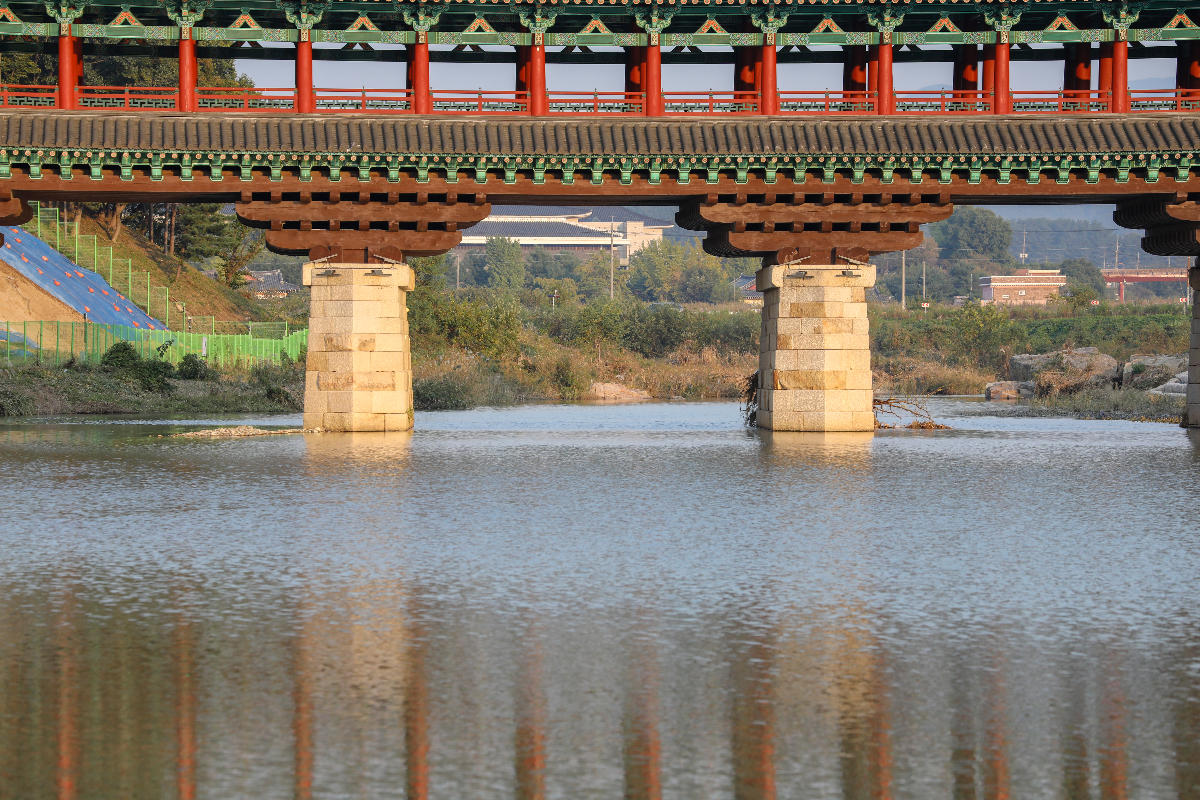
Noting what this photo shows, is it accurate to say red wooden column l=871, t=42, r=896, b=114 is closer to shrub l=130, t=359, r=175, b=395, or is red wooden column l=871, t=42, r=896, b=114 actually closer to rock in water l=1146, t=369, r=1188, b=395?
rock in water l=1146, t=369, r=1188, b=395

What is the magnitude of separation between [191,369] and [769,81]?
24475mm

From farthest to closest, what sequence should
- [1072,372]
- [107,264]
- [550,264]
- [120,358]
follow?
1. [550,264]
2. [107,264]
3. [1072,372]
4. [120,358]

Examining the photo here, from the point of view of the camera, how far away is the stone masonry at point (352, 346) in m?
33.3

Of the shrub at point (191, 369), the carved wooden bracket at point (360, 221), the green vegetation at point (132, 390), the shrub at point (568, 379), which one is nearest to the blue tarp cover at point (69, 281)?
the shrub at point (191, 369)

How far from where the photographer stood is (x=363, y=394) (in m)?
33.5

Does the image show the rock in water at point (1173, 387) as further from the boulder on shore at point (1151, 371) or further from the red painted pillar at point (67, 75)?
the red painted pillar at point (67, 75)

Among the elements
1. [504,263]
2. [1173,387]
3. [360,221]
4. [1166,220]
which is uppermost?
[504,263]

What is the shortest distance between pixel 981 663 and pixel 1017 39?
27.2m

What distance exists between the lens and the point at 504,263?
518ft

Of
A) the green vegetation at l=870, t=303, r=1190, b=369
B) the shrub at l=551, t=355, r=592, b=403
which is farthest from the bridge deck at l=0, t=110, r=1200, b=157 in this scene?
the green vegetation at l=870, t=303, r=1190, b=369

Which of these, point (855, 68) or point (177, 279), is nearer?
point (855, 68)

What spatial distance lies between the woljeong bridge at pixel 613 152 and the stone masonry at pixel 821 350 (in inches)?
2.0

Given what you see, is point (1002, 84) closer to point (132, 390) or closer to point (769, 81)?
point (769, 81)

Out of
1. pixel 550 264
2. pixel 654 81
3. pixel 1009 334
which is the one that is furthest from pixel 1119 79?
pixel 550 264
